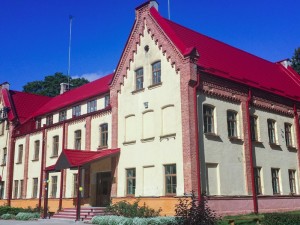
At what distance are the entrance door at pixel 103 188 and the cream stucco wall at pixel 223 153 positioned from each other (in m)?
8.16

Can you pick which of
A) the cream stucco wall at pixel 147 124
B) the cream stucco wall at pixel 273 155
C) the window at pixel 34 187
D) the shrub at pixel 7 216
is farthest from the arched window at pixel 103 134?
the cream stucco wall at pixel 273 155

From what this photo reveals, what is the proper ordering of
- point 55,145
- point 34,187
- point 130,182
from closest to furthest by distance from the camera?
1. point 130,182
2. point 55,145
3. point 34,187

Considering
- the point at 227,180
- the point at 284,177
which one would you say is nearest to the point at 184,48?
the point at 227,180

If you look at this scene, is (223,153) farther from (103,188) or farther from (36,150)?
(36,150)

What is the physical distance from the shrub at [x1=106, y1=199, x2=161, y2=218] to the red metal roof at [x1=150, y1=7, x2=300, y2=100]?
8.83m

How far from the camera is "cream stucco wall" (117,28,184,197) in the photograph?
21.3m

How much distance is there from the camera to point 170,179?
21078 mm

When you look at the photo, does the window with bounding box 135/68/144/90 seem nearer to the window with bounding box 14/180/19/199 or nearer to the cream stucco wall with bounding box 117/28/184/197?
the cream stucco wall with bounding box 117/28/184/197

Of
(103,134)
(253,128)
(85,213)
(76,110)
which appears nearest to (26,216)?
(85,213)

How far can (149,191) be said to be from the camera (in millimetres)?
22078

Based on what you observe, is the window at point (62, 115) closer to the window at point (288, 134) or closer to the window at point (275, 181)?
the window at point (275, 181)

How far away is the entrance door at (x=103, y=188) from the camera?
26.1 metres

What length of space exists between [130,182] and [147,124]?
12.7 ft

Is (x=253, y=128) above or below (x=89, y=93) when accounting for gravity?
below
